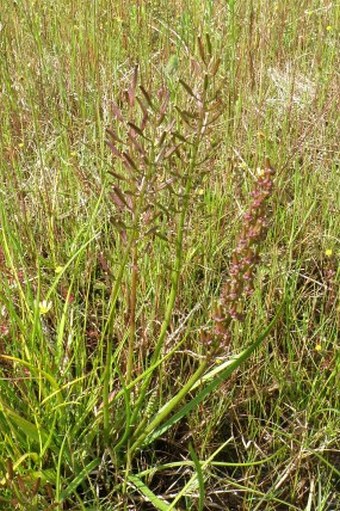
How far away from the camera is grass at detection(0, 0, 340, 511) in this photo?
1.18 meters

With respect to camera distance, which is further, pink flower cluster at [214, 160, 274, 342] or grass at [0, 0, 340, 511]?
grass at [0, 0, 340, 511]

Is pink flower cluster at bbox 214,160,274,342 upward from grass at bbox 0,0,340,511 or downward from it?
upward

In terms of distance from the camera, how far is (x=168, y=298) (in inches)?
60.7

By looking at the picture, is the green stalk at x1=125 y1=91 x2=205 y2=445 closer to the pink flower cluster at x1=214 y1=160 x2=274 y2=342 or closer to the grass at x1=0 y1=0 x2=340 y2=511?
the grass at x1=0 y1=0 x2=340 y2=511

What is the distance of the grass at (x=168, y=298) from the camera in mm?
1177

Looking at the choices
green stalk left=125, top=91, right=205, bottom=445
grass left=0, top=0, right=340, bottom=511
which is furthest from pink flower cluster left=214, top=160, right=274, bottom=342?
green stalk left=125, top=91, right=205, bottom=445

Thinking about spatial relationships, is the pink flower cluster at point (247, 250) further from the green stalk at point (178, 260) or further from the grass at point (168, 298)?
the green stalk at point (178, 260)

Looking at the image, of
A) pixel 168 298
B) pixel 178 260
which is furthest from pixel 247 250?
pixel 168 298

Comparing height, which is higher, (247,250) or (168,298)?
(247,250)

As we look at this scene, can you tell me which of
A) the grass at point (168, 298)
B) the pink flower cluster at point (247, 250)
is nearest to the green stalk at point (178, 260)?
the grass at point (168, 298)

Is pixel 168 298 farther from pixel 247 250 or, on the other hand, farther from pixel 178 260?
pixel 247 250

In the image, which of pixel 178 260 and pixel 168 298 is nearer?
pixel 178 260

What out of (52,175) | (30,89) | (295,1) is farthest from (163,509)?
(295,1)

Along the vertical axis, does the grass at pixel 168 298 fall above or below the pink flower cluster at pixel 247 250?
below
